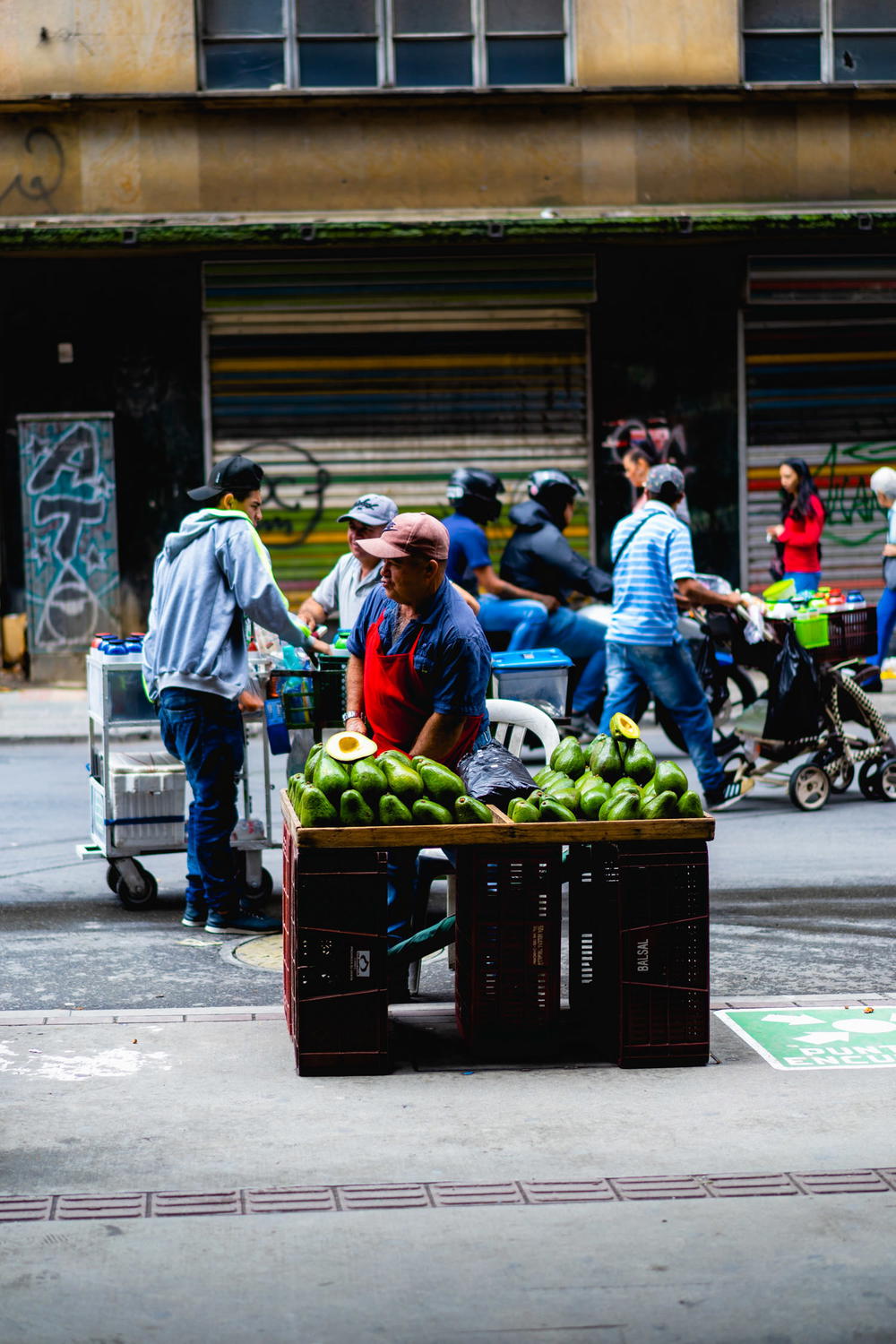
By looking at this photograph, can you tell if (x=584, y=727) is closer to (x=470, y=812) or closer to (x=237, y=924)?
(x=237, y=924)

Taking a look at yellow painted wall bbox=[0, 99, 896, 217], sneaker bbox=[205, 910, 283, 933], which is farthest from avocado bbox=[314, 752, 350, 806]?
yellow painted wall bbox=[0, 99, 896, 217]

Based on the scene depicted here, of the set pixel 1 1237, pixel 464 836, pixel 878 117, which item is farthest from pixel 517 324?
pixel 1 1237

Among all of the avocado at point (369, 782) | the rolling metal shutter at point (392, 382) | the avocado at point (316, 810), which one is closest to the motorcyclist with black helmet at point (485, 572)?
the avocado at point (369, 782)

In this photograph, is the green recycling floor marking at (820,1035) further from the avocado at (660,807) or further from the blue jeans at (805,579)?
the blue jeans at (805,579)

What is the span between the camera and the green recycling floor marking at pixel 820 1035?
5.77m

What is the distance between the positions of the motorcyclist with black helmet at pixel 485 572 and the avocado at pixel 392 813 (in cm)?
549

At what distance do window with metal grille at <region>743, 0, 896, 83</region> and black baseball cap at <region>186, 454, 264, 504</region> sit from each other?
1173cm

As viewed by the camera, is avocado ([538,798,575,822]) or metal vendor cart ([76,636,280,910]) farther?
metal vendor cart ([76,636,280,910])

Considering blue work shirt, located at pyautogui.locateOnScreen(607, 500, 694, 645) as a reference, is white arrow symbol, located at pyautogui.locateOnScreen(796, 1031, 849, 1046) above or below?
below

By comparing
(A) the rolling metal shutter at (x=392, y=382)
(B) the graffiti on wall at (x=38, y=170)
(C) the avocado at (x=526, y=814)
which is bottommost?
(C) the avocado at (x=526, y=814)

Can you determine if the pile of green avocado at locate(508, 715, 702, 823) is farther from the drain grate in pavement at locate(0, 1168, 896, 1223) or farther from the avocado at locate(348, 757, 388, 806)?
the drain grate in pavement at locate(0, 1168, 896, 1223)

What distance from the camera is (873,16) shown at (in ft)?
58.8

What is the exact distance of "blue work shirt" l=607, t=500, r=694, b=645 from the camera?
10.1m

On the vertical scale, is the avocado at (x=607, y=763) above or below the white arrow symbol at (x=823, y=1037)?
above
